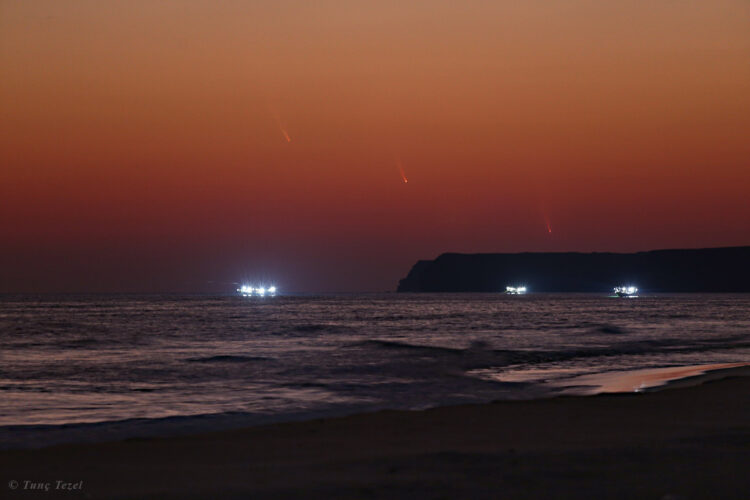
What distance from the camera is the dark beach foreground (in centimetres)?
722

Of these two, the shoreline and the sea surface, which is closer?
the shoreline

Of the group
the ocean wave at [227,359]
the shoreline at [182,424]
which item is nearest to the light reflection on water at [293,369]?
the ocean wave at [227,359]

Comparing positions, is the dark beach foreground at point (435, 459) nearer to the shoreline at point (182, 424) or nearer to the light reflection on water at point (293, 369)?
the shoreline at point (182, 424)

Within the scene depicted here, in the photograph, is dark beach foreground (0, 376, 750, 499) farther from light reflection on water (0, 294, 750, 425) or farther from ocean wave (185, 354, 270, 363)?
ocean wave (185, 354, 270, 363)

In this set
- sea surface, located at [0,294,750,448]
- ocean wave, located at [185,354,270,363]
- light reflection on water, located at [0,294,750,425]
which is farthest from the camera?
ocean wave, located at [185,354,270,363]

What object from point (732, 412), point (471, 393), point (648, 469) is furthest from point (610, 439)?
point (471, 393)

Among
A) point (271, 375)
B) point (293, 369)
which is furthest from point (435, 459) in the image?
point (293, 369)

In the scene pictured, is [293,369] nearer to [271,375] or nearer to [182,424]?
[271,375]

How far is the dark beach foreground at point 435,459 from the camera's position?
722 cm

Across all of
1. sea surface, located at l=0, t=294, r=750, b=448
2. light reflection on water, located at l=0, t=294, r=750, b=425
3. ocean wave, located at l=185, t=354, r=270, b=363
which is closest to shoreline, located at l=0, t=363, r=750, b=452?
sea surface, located at l=0, t=294, r=750, b=448

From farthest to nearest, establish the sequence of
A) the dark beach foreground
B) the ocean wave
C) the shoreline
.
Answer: the ocean wave
the shoreline
the dark beach foreground

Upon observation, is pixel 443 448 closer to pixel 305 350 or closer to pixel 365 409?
pixel 365 409

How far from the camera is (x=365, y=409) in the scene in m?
14.1

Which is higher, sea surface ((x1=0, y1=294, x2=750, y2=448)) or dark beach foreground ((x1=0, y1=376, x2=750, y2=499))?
dark beach foreground ((x1=0, y1=376, x2=750, y2=499))
